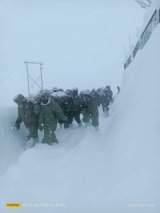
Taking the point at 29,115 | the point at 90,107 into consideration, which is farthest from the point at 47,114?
the point at 90,107

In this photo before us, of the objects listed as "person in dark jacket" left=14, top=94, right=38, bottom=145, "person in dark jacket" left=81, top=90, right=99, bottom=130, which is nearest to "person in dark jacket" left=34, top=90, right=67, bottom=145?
"person in dark jacket" left=14, top=94, right=38, bottom=145

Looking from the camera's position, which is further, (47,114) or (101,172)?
(47,114)

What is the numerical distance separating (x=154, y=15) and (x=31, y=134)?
5.20m

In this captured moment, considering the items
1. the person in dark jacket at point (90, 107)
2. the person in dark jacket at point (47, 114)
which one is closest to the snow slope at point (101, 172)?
the person in dark jacket at point (47, 114)

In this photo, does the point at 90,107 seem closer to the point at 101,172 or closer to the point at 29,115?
the point at 29,115

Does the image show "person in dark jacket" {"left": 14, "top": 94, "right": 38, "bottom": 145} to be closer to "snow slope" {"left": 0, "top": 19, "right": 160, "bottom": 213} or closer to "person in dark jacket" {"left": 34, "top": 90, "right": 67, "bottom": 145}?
"person in dark jacket" {"left": 34, "top": 90, "right": 67, "bottom": 145}

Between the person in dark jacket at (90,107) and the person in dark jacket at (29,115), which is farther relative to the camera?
the person in dark jacket at (90,107)

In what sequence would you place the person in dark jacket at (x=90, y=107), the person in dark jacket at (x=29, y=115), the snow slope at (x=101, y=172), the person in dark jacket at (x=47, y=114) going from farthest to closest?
the person in dark jacket at (x=90, y=107) < the person in dark jacket at (x=29, y=115) < the person in dark jacket at (x=47, y=114) < the snow slope at (x=101, y=172)

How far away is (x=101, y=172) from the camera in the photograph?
6.07m

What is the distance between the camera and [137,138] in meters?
6.21

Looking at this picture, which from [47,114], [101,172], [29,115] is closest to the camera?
[101,172]

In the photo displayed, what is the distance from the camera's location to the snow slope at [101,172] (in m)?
4.64

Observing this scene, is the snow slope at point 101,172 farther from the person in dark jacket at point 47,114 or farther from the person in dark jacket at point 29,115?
the person in dark jacket at point 29,115

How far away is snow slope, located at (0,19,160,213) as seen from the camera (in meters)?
4.64
